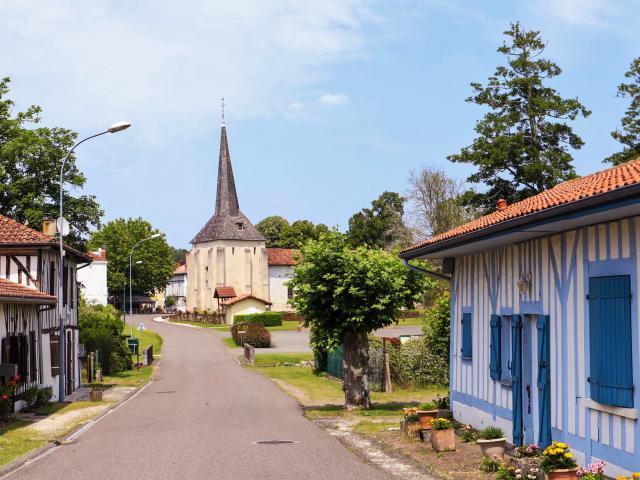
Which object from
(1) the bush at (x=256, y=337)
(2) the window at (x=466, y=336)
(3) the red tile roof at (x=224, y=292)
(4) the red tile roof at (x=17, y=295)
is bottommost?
(1) the bush at (x=256, y=337)

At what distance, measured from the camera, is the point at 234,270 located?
102125mm

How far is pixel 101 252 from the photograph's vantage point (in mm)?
79750

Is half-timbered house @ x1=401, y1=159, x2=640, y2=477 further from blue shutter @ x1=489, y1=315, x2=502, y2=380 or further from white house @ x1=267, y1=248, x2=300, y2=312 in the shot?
white house @ x1=267, y1=248, x2=300, y2=312

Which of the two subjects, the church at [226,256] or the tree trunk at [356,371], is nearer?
the tree trunk at [356,371]

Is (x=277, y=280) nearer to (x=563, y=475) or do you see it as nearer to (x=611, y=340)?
(x=611, y=340)

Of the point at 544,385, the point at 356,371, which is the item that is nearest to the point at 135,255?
the point at 356,371

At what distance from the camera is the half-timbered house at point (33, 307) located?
22.4 m

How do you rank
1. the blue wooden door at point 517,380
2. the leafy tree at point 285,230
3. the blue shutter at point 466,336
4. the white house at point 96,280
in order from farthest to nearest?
the leafy tree at point 285,230
the white house at point 96,280
the blue shutter at point 466,336
the blue wooden door at point 517,380

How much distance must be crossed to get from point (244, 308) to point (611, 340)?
79974mm

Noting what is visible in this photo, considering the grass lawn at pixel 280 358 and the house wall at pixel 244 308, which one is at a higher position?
the house wall at pixel 244 308

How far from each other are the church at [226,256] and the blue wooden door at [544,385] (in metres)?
86.9

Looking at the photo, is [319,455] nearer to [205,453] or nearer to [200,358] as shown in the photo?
[205,453]

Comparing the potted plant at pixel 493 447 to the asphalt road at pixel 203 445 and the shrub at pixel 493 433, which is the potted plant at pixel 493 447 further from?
the asphalt road at pixel 203 445

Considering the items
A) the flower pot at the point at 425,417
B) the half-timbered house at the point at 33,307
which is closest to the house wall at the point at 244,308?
the half-timbered house at the point at 33,307
